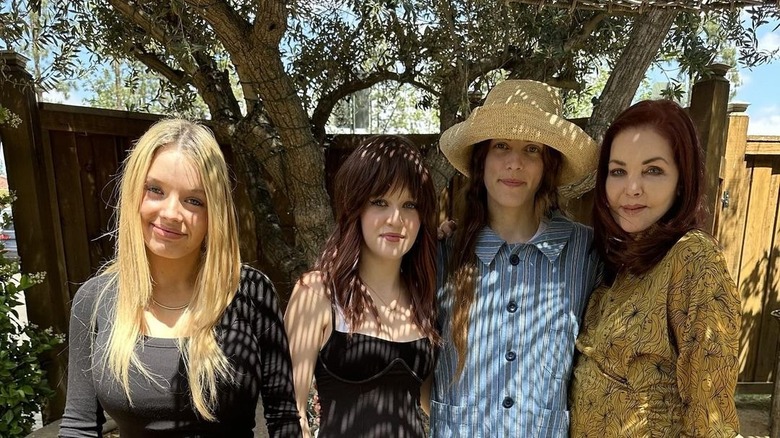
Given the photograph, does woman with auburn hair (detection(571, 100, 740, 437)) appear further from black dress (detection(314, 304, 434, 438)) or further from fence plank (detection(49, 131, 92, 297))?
fence plank (detection(49, 131, 92, 297))

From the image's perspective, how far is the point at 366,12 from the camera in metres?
3.03

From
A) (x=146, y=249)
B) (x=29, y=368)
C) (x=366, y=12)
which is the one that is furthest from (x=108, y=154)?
(x=146, y=249)

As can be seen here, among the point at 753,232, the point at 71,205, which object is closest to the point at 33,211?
the point at 71,205

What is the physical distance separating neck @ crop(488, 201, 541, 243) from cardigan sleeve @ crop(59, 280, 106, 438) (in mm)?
1281

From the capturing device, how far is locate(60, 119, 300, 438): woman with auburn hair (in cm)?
130

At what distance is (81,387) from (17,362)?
1.85 meters

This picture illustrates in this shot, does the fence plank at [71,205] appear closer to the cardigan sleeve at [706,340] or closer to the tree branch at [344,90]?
the tree branch at [344,90]

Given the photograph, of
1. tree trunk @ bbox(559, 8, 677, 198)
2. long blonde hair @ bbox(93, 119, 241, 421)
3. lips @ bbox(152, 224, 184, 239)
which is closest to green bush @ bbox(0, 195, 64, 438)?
long blonde hair @ bbox(93, 119, 241, 421)

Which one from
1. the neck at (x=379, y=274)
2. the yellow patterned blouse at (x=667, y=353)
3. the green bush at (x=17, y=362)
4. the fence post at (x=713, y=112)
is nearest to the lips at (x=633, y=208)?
the yellow patterned blouse at (x=667, y=353)

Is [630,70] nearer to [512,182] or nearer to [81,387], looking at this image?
[512,182]

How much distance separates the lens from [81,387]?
1353 millimetres

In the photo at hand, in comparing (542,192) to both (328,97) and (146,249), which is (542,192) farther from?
(328,97)

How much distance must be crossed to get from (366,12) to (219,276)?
7.23 feet

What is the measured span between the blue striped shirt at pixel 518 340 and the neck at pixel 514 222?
2.5 inches
